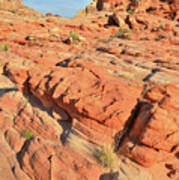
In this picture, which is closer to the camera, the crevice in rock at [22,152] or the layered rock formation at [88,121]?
the layered rock formation at [88,121]

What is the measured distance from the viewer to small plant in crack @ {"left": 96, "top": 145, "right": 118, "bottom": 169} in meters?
3.19

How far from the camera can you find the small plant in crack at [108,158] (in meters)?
3.19

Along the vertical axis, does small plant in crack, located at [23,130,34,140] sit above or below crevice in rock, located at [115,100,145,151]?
below

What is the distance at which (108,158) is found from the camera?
10.4ft

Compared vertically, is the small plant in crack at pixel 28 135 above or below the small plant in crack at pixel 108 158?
below

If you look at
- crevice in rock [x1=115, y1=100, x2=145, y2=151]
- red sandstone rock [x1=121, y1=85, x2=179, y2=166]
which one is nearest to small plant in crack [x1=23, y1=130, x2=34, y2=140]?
crevice in rock [x1=115, y1=100, x2=145, y2=151]

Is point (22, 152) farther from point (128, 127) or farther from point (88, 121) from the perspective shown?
point (128, 127)

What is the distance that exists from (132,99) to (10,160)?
3.61 m

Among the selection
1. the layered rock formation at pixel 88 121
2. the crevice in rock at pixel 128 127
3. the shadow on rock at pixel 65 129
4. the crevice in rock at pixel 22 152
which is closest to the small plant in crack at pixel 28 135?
the layered rock formation at pixel 88 121

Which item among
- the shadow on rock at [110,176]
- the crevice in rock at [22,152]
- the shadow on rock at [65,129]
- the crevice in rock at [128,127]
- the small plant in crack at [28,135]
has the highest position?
the crevice in rock at [128,127]

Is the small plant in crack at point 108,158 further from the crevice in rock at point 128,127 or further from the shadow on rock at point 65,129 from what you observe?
the shadow on rock at point 65,129

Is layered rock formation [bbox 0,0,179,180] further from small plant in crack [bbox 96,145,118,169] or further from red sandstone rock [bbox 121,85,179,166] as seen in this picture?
small plant in crack [bbox 96,145,118,169]

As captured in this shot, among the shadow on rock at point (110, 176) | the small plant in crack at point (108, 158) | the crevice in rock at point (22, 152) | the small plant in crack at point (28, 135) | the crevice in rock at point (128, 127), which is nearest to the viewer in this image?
the shadow on rock at point (110, 176)

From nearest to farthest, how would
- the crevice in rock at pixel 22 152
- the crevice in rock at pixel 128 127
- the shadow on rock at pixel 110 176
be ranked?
the shadow on rock at pixel 110 176
the crevice in rock at pixel 128 127
the crevice in rock at pixel 22 152
